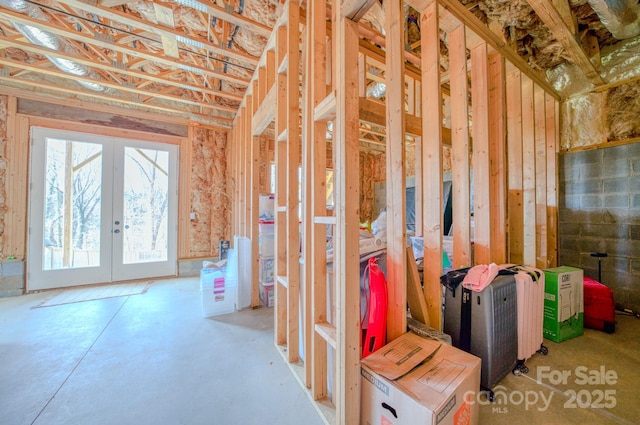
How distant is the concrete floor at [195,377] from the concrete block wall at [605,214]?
59cm

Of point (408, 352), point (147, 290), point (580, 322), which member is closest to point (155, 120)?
point (147, 290)

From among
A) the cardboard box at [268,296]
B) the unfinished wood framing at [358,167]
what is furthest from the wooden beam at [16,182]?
the unfinished wood framing at [358,167]

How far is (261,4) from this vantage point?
103 inches

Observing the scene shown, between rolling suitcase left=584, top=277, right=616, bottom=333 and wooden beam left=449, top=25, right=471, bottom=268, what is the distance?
1.80m

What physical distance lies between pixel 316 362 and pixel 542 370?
1.87 m

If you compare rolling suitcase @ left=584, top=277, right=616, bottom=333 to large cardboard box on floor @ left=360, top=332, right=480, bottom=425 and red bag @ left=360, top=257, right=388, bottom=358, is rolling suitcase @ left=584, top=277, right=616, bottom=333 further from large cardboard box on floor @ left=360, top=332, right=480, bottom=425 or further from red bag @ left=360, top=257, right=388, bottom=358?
red bag @ left=360, top=257, right=388, bottom=358

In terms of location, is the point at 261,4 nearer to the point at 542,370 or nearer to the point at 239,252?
the point at 239,252

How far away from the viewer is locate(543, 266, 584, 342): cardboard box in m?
2.33

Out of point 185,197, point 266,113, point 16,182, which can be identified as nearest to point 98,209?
point 16,182

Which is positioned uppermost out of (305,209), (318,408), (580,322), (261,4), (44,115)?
(261,4)

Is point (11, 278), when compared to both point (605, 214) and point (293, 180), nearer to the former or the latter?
point (293, 180)

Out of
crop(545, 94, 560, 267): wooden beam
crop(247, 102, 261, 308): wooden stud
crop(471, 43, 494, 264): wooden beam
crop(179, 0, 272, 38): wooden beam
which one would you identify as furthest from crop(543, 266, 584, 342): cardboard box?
crop(179, 0, 272, 38): wooden beam

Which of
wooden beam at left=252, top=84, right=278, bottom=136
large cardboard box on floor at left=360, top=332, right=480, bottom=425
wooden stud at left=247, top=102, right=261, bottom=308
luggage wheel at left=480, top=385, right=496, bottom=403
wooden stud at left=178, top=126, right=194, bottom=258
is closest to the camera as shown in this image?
large cardboard box on floor at left=360, top=332, right=480, bottom=425

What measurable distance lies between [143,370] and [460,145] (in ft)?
10.7
